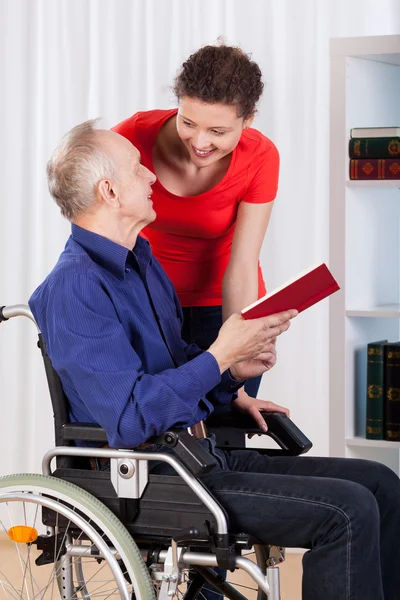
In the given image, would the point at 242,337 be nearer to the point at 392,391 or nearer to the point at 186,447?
the point at 186,447

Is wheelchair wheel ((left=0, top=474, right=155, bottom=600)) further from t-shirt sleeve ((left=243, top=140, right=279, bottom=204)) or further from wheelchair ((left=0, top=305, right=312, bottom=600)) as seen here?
t-shirt sleeve ((left=243, top=140, right=279, bottom=204))

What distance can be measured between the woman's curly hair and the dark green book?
1.00 meters

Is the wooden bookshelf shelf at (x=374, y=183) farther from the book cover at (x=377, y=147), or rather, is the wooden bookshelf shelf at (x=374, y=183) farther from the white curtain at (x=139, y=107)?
the white curtain at (x=139, y=107)

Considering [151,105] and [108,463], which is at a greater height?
[151,105]

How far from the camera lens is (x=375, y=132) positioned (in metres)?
2.82

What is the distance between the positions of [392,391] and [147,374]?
3.87 feet

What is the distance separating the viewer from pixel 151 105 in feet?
12.2

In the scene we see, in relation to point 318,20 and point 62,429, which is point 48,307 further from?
point 318,20

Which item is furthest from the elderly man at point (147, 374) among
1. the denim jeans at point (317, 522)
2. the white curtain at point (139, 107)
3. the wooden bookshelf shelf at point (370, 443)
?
the white curtain at point (139, 107)

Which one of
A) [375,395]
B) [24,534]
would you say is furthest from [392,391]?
[24,534]

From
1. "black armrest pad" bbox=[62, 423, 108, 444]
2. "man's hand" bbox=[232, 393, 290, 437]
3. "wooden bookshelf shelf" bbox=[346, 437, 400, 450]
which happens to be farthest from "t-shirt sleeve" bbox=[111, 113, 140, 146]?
"wooden bookshelf shelf" bbox=[346, 437, 400, 450]

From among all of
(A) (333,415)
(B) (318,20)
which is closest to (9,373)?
(A) (333,415)

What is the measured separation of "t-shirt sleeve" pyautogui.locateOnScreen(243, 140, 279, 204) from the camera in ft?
7.98

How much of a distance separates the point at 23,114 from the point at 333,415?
1.78 m
